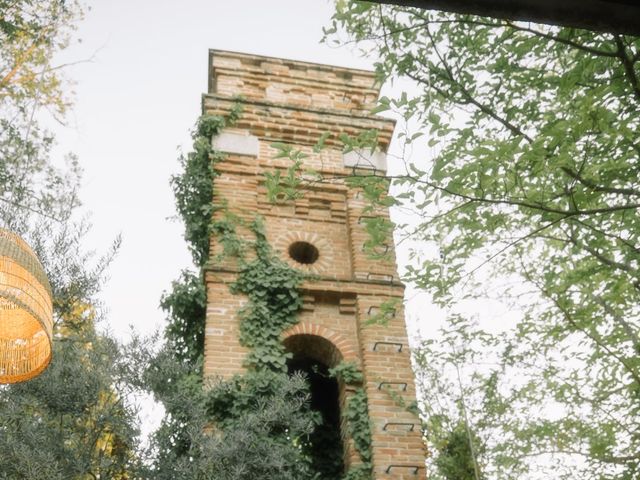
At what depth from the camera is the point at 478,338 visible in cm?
789

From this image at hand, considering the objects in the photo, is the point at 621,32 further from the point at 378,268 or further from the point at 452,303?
the point at 378,268

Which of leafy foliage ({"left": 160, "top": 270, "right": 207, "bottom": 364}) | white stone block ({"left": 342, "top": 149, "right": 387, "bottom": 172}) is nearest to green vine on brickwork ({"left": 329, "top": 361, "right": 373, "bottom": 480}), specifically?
leafy foliage ({"left": 160, "top": 270, "right": 207, "bottom": 364})

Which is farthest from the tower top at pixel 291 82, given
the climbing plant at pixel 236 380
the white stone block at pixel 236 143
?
the climbing plant at pixel 236 380

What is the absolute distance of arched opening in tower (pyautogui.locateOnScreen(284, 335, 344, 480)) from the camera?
7906 millimetres

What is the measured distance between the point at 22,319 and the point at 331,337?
14.1 feet

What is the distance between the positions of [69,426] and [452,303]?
12.3 ft

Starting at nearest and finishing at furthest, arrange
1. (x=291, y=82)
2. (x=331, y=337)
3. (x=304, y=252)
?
(x=331, y=337)
(x=304, y=252)
(x=291, y=82)

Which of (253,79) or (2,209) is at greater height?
(253,79)

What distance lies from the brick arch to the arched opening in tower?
0.07 meters

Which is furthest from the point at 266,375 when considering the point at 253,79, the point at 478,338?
the point at 253,79

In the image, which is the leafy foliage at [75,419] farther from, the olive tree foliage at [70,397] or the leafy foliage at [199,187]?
the leafy foliage at [199,187]

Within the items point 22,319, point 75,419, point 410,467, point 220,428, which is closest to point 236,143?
point 220,428

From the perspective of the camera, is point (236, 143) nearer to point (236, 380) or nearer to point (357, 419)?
point (236, 380)

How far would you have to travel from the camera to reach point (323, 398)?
8656mm
